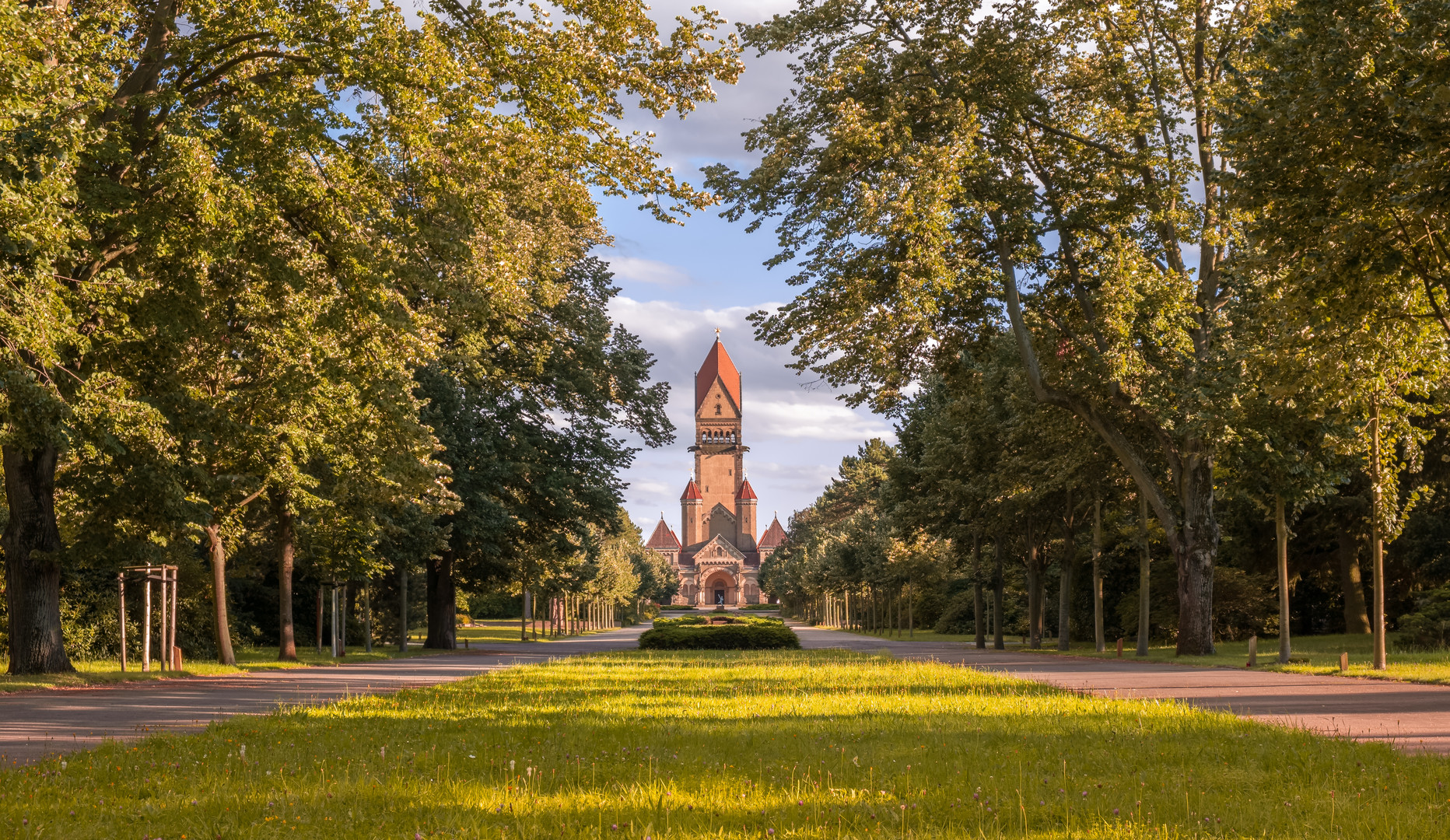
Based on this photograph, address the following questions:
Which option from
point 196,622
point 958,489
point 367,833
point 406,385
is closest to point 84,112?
point 406,385

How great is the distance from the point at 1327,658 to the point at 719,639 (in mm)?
17586

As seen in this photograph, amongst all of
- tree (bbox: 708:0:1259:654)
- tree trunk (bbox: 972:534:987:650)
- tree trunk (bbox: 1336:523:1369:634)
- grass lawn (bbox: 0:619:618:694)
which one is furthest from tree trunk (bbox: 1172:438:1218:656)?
grass lawn (bbox: 0:619:618:694)

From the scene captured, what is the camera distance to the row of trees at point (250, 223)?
1368 centimetres

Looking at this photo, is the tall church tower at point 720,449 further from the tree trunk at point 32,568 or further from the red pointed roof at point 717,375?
the tree trunk at point 32,568

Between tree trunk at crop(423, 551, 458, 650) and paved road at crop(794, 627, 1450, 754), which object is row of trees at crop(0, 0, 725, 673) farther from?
tree trunk at crop(423, 551, 458, 650)

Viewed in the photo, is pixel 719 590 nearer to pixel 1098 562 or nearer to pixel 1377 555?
pixel 1098 562

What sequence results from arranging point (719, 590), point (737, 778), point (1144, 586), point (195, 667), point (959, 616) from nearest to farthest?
point (737, 778) < point (195, 667) < point (1144, 586) < point (959, 616) < point (719, 590)

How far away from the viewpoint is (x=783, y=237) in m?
23.7

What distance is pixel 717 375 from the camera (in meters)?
179

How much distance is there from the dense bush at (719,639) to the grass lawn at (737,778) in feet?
76.0

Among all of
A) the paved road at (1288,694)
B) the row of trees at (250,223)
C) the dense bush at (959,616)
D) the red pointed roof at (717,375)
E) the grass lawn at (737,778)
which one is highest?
the red pointed roof at (717,375)

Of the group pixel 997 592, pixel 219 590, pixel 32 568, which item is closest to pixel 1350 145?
pixel 32 568

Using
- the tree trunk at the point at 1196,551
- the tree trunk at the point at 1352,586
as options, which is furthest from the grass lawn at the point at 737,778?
the tree trunk at the point at 1352,586

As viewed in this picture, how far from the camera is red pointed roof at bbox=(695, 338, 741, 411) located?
180m
